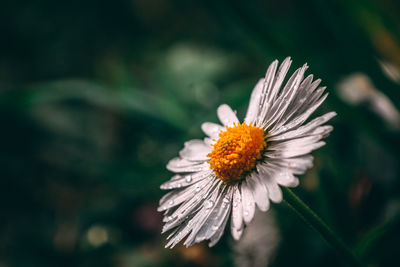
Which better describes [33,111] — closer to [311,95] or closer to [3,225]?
[3,225]

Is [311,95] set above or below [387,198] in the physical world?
above

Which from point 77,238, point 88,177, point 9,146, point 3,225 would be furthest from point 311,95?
point 9,146

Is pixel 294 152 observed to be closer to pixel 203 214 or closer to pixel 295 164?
pixel 295 164

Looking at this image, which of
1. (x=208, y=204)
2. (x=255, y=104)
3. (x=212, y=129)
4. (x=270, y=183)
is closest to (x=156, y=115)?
(x=212, y=129)

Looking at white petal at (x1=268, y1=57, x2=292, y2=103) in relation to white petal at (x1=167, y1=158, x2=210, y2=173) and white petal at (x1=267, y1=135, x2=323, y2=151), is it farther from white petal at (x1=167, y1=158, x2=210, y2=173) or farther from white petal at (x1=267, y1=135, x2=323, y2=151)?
white petal at (x1=167, y1=158, x2=210, y2=173)

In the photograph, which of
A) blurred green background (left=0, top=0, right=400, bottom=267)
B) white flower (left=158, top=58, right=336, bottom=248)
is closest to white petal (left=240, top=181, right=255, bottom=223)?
white flower (left=158, top=58, right=336, bottom=248)

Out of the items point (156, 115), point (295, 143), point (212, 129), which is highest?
point (156, 115)

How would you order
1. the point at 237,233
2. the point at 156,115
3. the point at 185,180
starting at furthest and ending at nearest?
the point at 156,115
the point at 185,180
the point at 237,233
